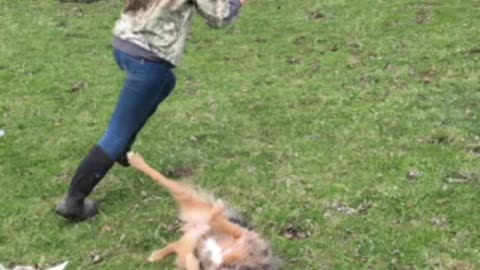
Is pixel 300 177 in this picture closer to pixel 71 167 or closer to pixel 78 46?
pixel 71 167

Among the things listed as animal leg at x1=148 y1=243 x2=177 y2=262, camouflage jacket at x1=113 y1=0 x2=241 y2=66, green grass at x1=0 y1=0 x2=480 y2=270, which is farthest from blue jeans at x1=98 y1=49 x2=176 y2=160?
animal leg at x1=148 y1=243 x2=177 y2=262

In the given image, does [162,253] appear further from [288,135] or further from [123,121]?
[288,135]

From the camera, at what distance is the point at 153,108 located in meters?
6.19

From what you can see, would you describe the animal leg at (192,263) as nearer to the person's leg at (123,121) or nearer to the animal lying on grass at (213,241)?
the animal lying on grass at (213,241)

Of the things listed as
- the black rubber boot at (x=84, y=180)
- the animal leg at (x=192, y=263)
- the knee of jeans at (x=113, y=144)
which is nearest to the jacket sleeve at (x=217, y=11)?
the knee of jeans at (x=113, y=144)

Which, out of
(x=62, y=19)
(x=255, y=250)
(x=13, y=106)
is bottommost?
(x=62, y=19)

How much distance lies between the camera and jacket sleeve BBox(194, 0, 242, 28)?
18.4 feet

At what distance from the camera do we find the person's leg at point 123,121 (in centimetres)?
579

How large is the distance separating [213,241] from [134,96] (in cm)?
151

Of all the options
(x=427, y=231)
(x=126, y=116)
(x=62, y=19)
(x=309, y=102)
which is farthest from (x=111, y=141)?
(x=62, y=19)

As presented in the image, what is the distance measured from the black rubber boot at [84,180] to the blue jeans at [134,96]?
7cm

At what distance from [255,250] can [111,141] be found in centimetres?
175

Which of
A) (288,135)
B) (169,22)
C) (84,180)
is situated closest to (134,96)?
(169,22)

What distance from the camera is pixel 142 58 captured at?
5.74 metres
